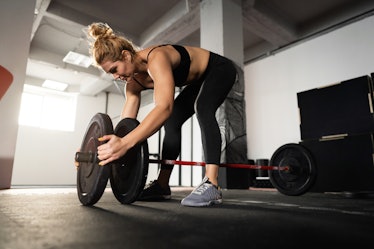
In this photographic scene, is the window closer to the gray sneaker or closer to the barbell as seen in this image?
the barbell

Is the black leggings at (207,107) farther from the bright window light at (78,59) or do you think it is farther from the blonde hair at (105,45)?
the bright window light at (78,59)

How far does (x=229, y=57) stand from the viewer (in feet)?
11.3

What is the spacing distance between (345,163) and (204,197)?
2.19 m

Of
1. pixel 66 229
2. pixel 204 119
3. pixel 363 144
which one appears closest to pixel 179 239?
pixel 66 229

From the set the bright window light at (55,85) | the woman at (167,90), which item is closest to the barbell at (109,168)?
the woman at (167,90)

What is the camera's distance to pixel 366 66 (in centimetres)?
361

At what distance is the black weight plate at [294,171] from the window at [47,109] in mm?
6129

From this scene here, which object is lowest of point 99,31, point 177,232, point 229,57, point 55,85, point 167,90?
point 177,232

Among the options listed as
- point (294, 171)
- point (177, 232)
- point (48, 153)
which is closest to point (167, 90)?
point (177, 232)

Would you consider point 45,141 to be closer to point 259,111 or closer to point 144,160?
point 259,111

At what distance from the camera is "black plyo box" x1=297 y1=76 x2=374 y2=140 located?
2.82 metres

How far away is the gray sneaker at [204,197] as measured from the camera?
3.88ft

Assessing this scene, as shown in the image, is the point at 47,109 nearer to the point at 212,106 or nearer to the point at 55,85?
the point at 55,85

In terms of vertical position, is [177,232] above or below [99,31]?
below
